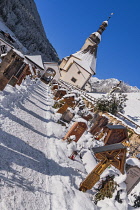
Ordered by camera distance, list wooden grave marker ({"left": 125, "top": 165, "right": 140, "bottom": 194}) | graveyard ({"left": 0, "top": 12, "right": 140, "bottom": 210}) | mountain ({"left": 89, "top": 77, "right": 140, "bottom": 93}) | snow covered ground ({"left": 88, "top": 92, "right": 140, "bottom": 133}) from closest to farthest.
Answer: graveyard ({"left": 0, "top": 12, "right": 140, "bottom": 210}) < wooden grave marker ({"left": 125, "top": 165, "right": 140, "bottom": 194}) < snow covered ground ({"left": 88, "top": 92, "right": 140, "bottom": 133}) < mountain ({"left": 89, "top": 77, "right": 140, "bottom": 93})

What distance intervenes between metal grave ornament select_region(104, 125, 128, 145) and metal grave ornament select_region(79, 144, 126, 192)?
564 mm

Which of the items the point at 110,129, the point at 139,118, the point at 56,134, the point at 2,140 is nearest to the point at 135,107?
the point at 139,118

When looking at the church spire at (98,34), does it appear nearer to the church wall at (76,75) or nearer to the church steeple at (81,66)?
the church steeple at (81,66)

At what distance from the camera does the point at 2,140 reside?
4.77m

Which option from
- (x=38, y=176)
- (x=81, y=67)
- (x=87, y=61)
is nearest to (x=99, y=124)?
(x=38, y=176)

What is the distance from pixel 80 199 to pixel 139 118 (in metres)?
16.0

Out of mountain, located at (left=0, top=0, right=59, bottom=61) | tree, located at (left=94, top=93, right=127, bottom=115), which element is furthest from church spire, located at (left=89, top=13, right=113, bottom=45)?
tree, located at (left=94, top=93, right=127, bottom=115)

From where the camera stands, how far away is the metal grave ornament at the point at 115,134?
515 cm

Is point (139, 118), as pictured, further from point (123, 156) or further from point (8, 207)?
point (8, 207)

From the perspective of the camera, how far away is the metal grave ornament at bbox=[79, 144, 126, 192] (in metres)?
4.51

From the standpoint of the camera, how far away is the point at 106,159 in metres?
4.62

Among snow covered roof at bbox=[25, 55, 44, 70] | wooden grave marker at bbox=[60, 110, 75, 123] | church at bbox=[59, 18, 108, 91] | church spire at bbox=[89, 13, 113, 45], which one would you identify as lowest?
wooden grave marker at bbox=[60, 110, 75, 123]

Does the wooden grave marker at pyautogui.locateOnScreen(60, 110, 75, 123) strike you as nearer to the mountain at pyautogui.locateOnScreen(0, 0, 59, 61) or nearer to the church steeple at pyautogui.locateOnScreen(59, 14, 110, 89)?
the church steeple at pyautogui.locateOnScreen(59, 14, 110, 89)

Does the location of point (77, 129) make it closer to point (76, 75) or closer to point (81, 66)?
point (76, 75)
